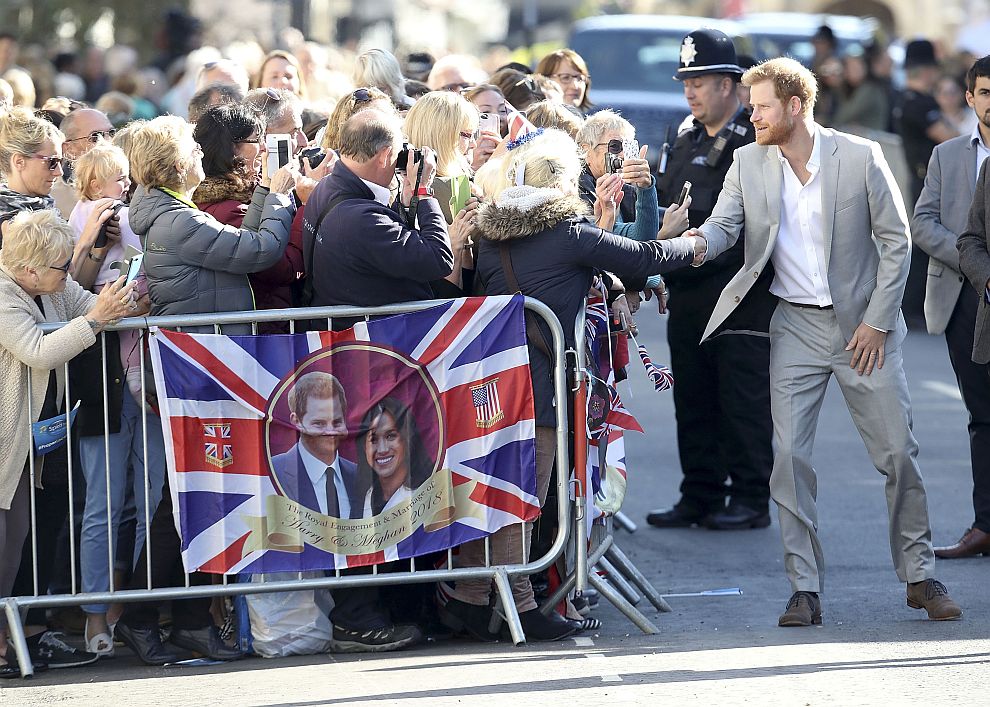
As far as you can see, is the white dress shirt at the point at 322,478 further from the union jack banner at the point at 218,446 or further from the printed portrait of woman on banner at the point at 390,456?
the union jack banner at the point at 218,446

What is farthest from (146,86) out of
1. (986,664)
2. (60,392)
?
(986,664)

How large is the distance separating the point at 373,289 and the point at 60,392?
128cm

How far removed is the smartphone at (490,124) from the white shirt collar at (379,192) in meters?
1.68

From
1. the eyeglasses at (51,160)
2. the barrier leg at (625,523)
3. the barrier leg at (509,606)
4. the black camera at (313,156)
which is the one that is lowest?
the barrier leg at (625,523)

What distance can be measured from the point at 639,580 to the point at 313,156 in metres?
2.40

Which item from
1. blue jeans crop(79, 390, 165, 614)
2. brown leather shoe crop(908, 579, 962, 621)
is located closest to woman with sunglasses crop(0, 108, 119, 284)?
blue jeans crop(79, 390, 165, 614)

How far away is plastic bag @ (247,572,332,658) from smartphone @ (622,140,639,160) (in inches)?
95.2

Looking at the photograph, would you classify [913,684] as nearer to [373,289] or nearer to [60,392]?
[373,289]

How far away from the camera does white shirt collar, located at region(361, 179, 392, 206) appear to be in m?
6.59

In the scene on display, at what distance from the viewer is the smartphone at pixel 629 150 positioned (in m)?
7.61

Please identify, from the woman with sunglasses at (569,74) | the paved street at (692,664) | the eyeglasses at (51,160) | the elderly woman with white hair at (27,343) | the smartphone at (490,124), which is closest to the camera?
the paved street at (692,664)

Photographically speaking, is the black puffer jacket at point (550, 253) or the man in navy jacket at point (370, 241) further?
the black puffer jacket at point (550, 253)

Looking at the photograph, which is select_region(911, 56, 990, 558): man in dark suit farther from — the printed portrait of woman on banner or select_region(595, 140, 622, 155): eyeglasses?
the printed portrait of woman on banner

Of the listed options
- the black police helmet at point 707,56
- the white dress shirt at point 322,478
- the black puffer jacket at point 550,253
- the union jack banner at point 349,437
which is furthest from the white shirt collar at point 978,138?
the white dress shirt at point 322,478
